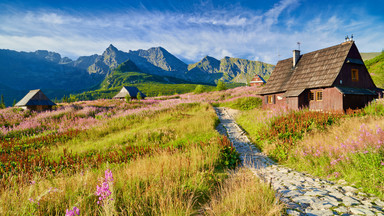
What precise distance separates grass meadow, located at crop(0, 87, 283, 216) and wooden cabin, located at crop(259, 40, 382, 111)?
14072 millimetres

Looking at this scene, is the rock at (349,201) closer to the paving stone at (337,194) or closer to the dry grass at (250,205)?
the paving stone at (337,194)

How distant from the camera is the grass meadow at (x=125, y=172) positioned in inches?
119

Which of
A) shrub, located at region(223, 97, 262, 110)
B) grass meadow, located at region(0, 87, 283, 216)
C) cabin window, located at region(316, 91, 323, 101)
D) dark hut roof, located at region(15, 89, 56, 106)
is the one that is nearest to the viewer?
grass meadow, located at region(0, 87, 283, 216)

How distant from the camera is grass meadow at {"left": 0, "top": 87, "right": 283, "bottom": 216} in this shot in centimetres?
303

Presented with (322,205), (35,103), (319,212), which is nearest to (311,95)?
(322,205)

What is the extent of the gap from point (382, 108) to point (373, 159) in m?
12.0

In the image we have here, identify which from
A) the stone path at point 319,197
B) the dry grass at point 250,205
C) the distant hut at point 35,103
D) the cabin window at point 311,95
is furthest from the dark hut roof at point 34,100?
Result: the cabin window at point 311,95

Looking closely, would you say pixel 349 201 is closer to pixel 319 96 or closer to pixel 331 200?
pixel 331 200

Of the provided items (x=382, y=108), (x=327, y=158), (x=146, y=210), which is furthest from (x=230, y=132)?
(x=382, y=108)

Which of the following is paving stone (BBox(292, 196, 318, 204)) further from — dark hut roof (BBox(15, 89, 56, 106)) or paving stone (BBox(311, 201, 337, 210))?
dark hut roof (BBox(15, 89, 56, 106))

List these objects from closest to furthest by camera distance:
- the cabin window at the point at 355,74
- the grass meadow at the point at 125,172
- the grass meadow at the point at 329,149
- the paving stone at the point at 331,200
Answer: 1. the grass meadow at the point at 125,172
2. the paving stone at the point at 331,200
3. the grass meadow at the point at 329,149
4. the cabin window at the point at 355,74

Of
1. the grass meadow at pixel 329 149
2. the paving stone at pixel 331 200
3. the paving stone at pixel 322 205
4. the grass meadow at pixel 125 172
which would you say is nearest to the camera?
the grass meadow at pixel 125 172

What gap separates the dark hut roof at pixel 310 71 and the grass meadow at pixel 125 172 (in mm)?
14660

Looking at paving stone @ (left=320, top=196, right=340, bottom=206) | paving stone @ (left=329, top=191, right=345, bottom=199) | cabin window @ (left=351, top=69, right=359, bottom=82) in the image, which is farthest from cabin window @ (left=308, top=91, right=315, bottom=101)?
paving stone @ (left=320, top=196, right=340, bottom=206)
